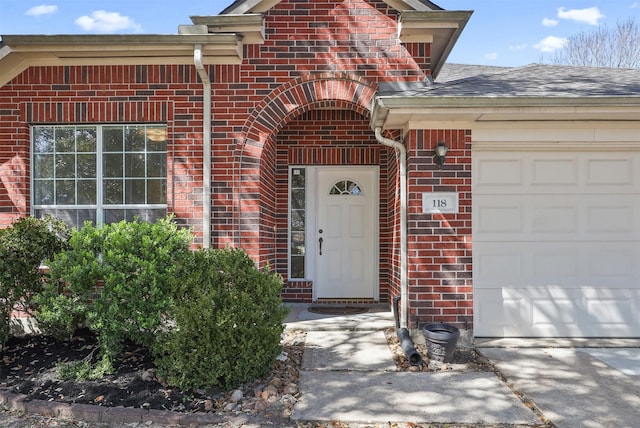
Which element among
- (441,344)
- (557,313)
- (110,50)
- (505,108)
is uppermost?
(110,50)

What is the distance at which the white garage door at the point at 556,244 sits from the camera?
5.15 meters

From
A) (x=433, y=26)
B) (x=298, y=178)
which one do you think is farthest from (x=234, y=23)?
(x=298, y=178)

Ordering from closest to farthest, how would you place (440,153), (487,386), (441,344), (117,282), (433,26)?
(487,386) < (117,282) < (441,344) < (440,153) < (433,26)

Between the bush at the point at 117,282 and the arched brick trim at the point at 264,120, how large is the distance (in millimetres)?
1252

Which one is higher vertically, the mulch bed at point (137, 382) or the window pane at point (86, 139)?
the window pane at point (86, 139)

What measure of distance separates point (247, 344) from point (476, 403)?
190cm

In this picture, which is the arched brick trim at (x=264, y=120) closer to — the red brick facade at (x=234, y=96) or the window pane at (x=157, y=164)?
the red brick facade at (x=234, y=96)

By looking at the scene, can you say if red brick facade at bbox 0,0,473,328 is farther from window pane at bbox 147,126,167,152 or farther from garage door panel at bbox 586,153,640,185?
garage door panel at bbox 586,153,640,185

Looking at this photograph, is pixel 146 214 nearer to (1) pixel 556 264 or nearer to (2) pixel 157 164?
(2) pixel 157 164

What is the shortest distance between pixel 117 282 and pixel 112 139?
2362mm

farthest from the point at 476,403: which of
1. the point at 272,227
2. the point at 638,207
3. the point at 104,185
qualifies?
the point at 104,185

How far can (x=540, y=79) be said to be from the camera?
5.39 m

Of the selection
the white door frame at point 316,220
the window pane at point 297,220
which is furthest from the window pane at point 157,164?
the white door frame at point 316,220

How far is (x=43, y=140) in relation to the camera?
5.70m
